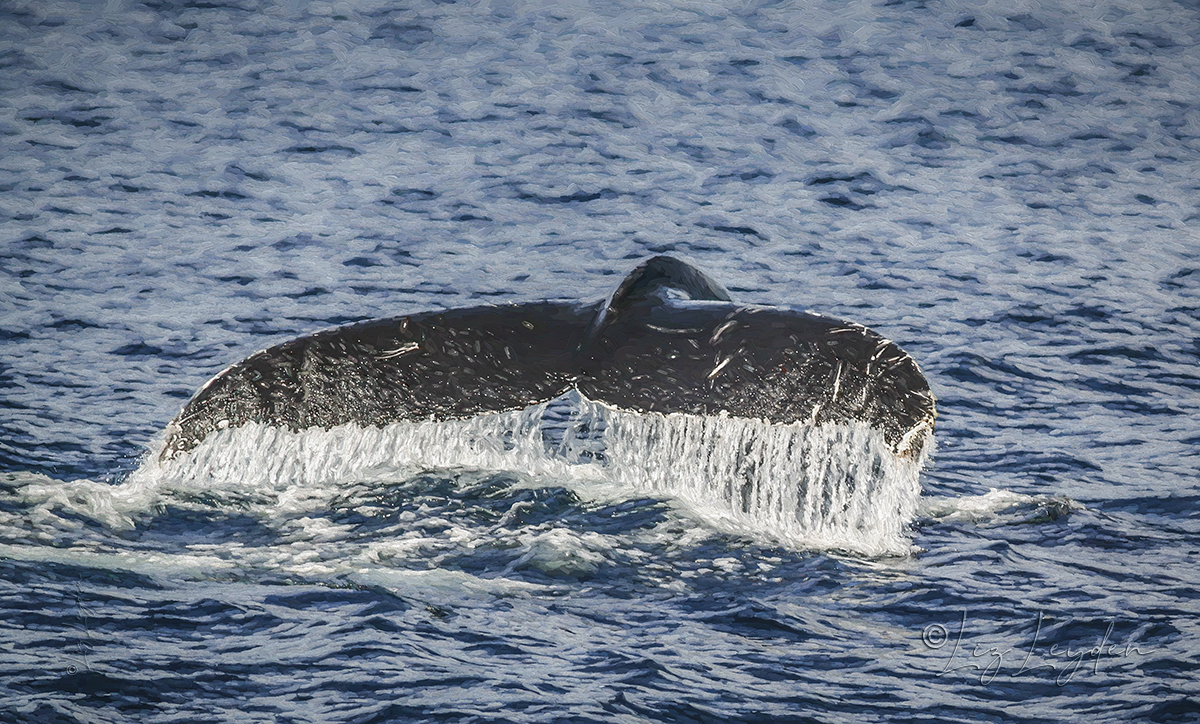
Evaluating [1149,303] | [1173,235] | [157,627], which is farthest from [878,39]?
[157,627]

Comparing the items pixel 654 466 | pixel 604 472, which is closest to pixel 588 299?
pixel 654 466

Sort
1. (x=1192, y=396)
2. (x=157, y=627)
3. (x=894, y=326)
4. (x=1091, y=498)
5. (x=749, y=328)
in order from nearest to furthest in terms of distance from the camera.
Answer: (x=157, y=627), (x=749, y=328), (x=1091, y=498), (x=1192, y=396), (x=894, y=326)

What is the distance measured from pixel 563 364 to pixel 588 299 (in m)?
0.62

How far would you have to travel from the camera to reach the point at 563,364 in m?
7.64

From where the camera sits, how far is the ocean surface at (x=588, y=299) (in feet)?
21.3

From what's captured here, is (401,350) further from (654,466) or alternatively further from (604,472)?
(604,472)

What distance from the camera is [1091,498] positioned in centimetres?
909

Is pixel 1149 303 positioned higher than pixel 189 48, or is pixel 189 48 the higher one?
pixel 189 48

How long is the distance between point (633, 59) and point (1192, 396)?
40.7 feet

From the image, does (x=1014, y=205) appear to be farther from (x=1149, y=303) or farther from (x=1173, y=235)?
(x=1149, y=303)

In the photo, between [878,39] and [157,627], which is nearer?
[157,627]

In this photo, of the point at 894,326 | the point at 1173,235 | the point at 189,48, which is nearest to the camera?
the point at 894,326

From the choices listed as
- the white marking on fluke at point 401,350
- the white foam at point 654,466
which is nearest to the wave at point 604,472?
the white foam at point 654,466

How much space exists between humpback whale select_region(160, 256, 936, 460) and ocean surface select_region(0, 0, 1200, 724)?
19 centimetres
